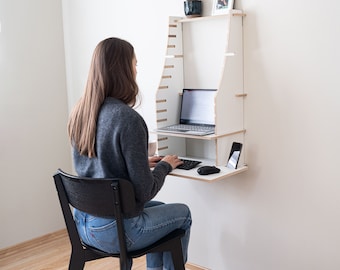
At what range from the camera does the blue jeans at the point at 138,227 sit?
5.86ft

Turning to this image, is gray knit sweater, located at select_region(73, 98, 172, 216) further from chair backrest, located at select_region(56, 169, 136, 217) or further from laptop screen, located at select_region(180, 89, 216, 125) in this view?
laptop screen, located at select_region(180, 89, 216, 125)

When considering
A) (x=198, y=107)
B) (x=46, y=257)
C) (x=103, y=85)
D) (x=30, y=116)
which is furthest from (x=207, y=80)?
(x=46, y=257)

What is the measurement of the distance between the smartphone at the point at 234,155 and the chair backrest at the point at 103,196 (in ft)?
2.50

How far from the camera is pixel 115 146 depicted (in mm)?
1711

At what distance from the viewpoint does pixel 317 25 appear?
80.8 inches

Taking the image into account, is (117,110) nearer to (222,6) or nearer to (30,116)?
(222,6)

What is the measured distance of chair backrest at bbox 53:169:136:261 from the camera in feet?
5.43

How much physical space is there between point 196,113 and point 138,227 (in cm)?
89

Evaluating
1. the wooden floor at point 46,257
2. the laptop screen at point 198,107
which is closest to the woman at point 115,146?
the laptop screen at point 198,107

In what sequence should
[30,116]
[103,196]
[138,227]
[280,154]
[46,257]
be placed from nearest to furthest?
[103,196] < [138,227] < [280,154] < [46,257] < [30,116]

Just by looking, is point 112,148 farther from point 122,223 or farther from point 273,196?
point 273,196

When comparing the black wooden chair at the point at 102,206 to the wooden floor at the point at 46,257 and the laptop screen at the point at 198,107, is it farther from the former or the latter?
the wooden floor at the point at 46,257

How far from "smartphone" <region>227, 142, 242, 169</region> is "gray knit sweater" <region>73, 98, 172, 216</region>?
0.63 m

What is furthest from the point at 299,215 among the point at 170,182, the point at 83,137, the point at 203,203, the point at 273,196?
the point at 83,137
